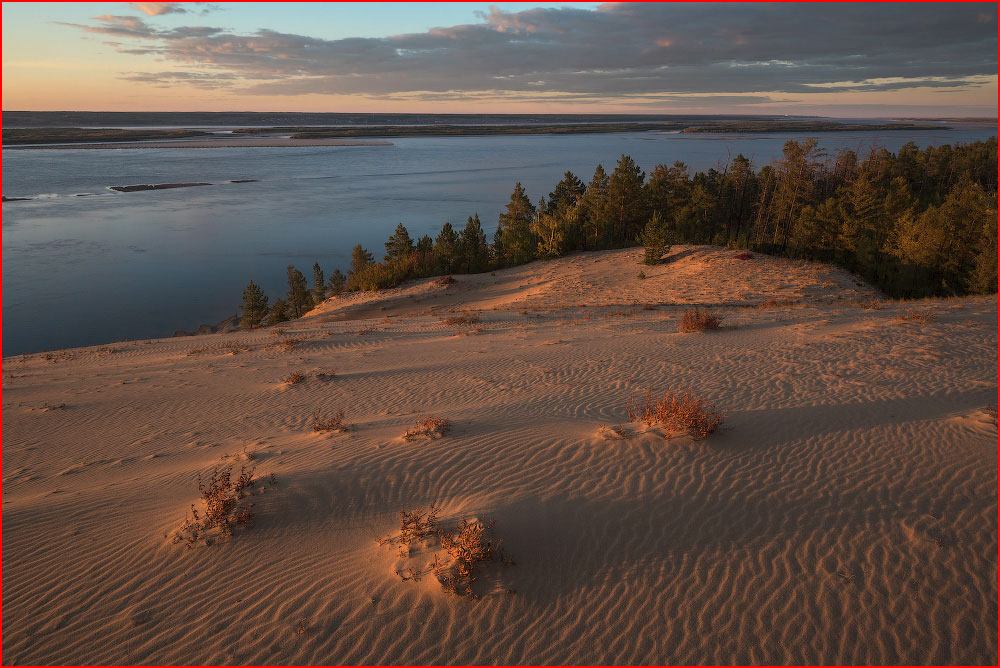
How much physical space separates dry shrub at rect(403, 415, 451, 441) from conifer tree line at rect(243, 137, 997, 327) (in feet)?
75.3

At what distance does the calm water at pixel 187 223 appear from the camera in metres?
30.8

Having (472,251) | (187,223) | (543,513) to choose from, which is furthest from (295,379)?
(187,223)

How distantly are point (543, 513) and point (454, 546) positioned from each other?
1.10m

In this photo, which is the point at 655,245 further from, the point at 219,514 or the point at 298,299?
the point at 219,514

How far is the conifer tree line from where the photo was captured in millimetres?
30172

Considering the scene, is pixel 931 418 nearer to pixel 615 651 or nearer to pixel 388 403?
pixel 615 651

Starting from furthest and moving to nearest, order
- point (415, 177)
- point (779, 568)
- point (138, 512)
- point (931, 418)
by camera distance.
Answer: point (415, 177) < point (931, 418) < point (138, 512) < point (779, 568)

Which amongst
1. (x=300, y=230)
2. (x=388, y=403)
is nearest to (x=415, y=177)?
(x=300, y=230)

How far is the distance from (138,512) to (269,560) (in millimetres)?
2096

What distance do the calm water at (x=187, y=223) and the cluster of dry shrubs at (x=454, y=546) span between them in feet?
92.4

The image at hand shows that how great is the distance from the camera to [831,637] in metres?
4.30

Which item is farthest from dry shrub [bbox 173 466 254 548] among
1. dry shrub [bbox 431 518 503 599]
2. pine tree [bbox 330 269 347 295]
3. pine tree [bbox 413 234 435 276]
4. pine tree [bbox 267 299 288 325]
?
pine tree [bbox 413 234 435 276]

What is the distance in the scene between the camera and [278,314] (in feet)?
98.4

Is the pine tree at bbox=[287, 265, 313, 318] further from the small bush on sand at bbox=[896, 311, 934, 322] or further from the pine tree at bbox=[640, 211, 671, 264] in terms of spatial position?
the small bush on sand at bbox=[896, 311, 934, 322]
